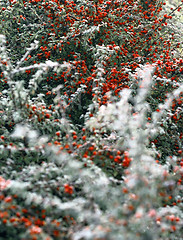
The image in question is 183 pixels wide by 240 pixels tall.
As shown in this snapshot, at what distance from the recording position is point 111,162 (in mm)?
2494

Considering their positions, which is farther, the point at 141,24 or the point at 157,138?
the point at 141,24

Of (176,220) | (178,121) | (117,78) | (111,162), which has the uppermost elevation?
(117,78)

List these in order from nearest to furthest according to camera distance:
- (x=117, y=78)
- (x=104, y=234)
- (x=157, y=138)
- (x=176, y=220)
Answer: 1. (x=104, y=234)
2. (x=176, y=220)
3. (x=157, y=138)
4. (x=117, y=78)

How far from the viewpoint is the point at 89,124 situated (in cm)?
220

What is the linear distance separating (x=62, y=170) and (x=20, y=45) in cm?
263

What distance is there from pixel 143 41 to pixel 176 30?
87 centimetres

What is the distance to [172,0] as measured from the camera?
6699mm

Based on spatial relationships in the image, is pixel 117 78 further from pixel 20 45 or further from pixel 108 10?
pixel 20 45

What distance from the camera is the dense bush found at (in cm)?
169

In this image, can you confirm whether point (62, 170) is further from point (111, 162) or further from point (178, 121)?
point (178, 121)

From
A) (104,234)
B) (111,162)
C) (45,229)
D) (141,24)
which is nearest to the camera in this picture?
(104,234)

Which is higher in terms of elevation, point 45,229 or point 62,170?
point 62,170

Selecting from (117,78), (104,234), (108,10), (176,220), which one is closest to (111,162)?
(176,220)

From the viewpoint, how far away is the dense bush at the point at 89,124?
169 centimetres
